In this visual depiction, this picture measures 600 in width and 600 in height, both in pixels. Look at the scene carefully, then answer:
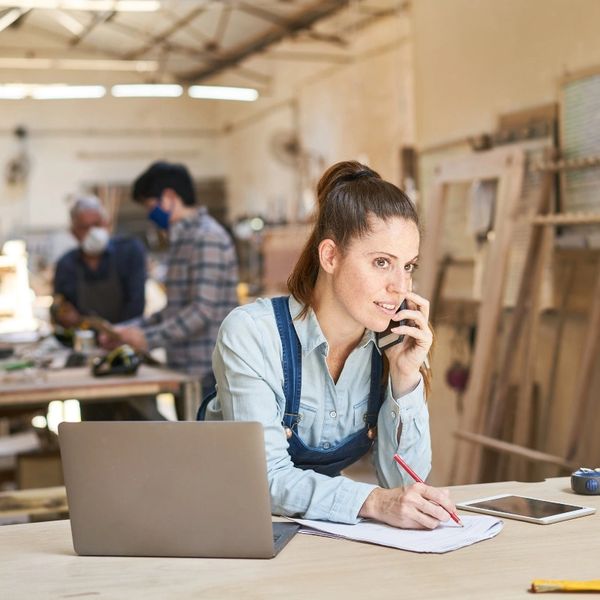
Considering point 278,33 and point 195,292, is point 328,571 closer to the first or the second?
point 195,292

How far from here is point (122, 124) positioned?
19578mm

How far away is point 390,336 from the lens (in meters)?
2.31

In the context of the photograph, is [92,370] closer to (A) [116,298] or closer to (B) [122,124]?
(A) [116,298]

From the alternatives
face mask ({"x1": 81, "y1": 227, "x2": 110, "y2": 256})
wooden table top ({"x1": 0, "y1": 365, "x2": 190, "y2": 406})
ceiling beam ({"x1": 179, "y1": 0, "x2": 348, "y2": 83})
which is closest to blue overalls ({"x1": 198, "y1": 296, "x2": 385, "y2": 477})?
wooden table top ({"x1": 0, "y1": 365, "x2": 190, "y2": 406})

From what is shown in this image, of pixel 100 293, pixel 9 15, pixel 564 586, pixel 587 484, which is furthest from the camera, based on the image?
pixel 9 15

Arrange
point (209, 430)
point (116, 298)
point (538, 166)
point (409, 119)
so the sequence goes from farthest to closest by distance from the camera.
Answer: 1. point (409, 119)
2. point (116, 298)
3. point (538, 166)
4. point (209, 430)

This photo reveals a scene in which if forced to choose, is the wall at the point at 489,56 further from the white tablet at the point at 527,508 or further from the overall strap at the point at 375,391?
the white tablet at the point at 527,508

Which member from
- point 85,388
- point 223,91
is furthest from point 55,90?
point 85,388

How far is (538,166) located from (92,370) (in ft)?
7.08

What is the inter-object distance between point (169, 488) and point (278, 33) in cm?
1228

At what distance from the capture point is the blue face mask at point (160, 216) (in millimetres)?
4973

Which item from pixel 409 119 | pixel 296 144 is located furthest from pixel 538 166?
pixel 296 144

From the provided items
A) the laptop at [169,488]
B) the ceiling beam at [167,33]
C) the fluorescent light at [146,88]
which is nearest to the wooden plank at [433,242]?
the laptop at [169,488]

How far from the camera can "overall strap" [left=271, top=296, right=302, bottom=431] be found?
7.41ft
